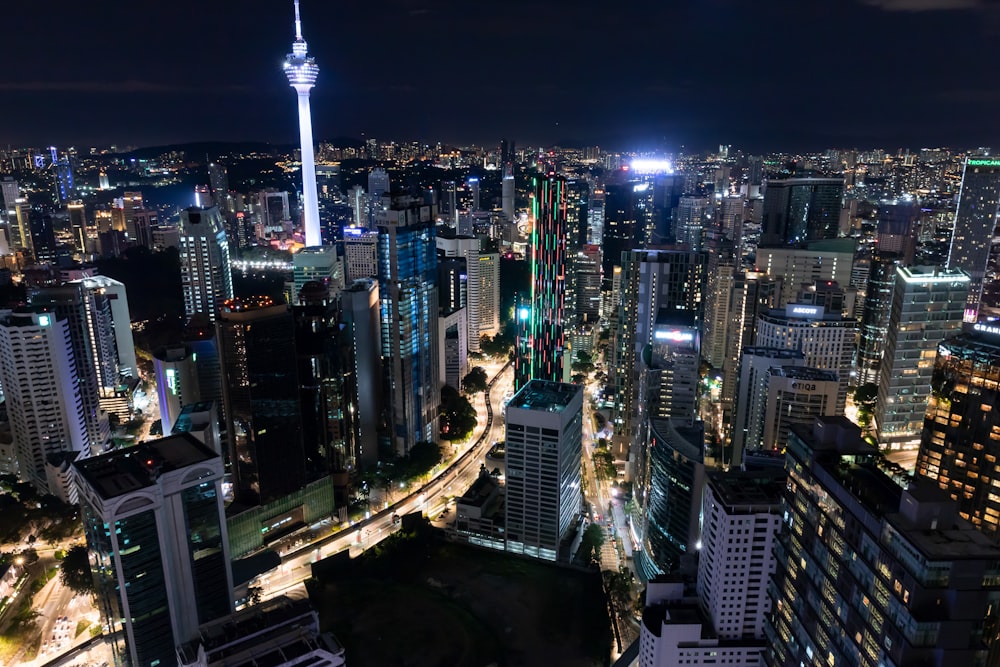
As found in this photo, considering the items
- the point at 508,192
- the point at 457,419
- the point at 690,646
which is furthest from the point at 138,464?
the point at 508,192

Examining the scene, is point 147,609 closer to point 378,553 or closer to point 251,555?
point 251,555

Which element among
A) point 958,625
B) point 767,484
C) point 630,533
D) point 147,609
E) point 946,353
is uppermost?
point 946,353

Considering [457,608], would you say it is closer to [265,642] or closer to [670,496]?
[670,496]

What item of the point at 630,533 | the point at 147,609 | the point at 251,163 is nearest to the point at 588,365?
the point at 630,533

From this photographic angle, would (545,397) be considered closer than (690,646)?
No

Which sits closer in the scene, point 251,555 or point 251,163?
point 251,555

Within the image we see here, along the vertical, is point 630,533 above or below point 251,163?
below

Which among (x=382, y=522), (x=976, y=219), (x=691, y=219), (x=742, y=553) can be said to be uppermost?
(x=976, y=219)
